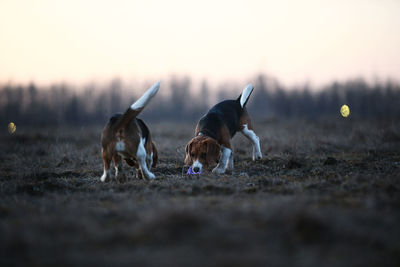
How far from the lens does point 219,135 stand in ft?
26.8

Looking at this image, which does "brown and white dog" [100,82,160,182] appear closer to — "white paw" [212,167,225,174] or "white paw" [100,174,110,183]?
"white paw" [100,174,110,183]

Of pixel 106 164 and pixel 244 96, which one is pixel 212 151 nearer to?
pixel 106 164

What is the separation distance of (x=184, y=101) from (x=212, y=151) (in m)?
62.0

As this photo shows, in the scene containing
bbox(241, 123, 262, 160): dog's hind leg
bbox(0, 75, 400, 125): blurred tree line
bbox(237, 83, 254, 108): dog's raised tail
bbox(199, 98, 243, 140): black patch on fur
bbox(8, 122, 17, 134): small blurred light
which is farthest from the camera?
bbox(0, 75, 400, 125): blurred tree line

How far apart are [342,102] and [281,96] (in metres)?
9.48

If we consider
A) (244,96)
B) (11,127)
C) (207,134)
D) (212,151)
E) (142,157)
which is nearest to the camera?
(142,157)

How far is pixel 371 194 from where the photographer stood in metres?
4.59

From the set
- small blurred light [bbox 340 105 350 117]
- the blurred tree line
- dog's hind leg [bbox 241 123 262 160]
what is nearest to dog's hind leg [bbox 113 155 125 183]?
dog's hind leg [bbox 241 123 262 160]

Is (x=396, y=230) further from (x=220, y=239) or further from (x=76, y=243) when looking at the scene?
(x=76, y=243)

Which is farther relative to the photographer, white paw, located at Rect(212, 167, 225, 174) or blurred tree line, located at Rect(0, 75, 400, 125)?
blurred tree line, located at Rect(0, 75, 400, 125)

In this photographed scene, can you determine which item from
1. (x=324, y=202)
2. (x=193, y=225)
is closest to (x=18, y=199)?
(x=193, y=225)

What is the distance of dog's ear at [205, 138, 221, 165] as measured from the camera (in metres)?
7.22

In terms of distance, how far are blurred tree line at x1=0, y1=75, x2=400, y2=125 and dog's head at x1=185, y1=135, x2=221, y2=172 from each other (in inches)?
1423

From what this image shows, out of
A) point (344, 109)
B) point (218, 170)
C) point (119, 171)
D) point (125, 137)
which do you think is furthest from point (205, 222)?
point (344, 109)
